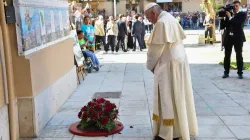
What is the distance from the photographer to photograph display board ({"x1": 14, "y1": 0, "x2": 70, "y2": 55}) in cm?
496

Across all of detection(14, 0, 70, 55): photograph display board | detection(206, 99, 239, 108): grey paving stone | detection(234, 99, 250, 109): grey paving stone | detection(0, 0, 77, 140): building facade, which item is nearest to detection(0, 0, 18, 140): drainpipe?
detection(0, 0, 77, 140): building facade

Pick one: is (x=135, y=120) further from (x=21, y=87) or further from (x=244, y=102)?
(x=244, y=102)

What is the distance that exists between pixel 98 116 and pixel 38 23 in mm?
1789

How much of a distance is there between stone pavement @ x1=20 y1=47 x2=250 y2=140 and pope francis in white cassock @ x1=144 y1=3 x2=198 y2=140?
22.5 inches

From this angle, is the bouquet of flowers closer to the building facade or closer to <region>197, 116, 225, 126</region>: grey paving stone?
the building facade

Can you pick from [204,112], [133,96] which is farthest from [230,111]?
[133,96]

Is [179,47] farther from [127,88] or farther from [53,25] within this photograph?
[127,88]

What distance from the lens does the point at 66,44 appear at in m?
7.93

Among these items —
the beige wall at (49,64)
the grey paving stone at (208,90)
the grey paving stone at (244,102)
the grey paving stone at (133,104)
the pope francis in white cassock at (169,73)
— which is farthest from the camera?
the grey paving stone at (208,90)

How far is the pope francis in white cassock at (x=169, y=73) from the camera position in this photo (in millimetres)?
4605

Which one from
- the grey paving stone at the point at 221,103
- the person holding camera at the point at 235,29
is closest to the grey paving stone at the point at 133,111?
the grey paving stone at the point at 221,103

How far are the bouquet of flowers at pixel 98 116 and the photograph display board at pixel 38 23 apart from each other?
3.94 ft

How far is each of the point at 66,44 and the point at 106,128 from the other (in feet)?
10.5

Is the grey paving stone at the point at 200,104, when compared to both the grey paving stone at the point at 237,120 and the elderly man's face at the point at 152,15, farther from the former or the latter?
the elderly man's face at the point at 152,15
